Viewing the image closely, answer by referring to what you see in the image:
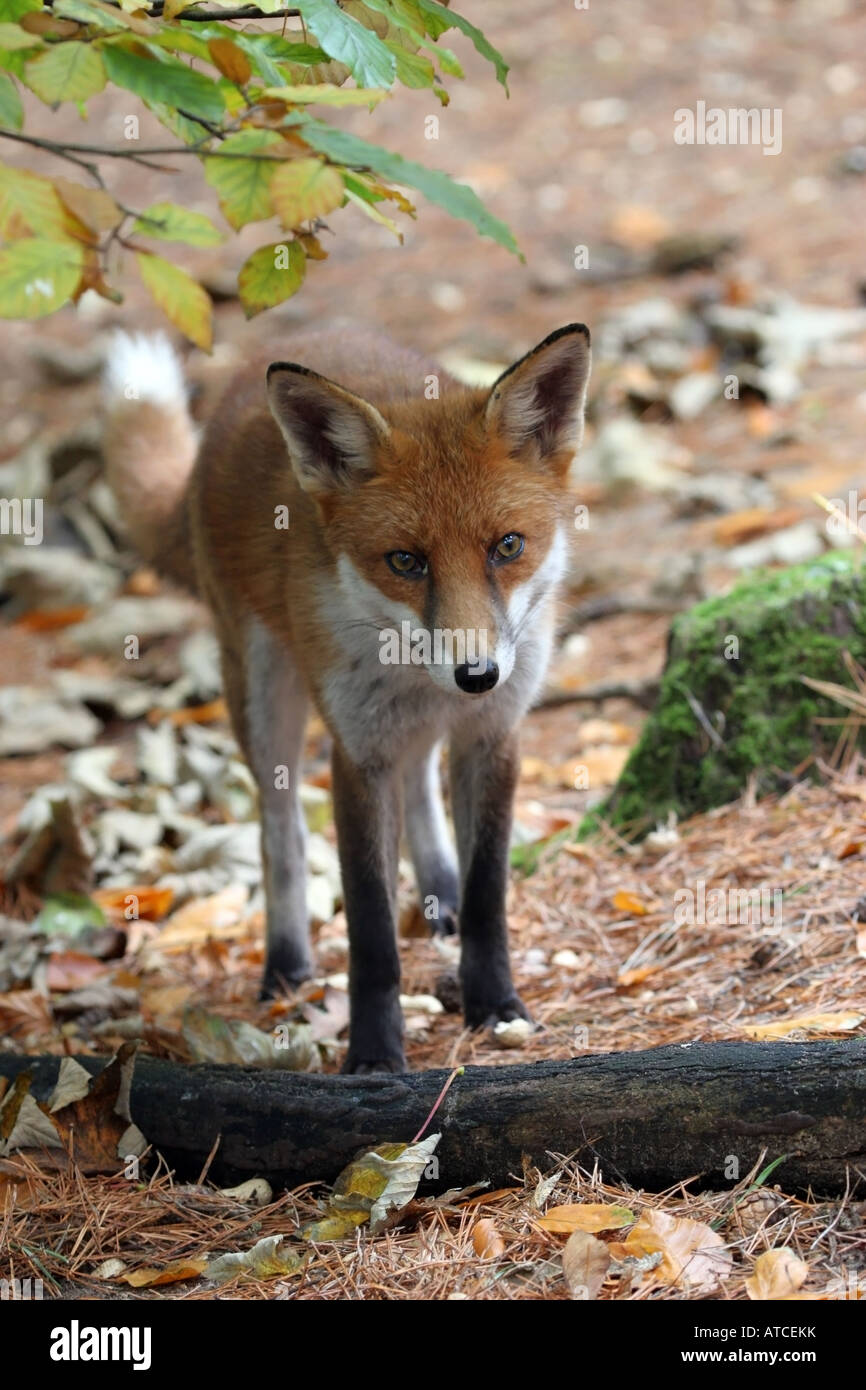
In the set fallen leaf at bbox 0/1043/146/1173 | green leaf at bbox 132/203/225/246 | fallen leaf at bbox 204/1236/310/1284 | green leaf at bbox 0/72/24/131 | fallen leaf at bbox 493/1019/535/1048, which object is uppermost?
green leaf at bbox 0/72/24/131

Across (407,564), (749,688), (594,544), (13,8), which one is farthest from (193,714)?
(13,8)

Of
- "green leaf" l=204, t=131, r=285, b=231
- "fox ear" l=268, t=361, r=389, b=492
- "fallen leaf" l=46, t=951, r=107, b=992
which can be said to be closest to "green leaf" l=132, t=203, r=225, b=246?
"green leaf" l=204, t=131, r=285, b=231

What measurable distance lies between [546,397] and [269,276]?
1047 millimetres

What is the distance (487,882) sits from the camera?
13.7ft

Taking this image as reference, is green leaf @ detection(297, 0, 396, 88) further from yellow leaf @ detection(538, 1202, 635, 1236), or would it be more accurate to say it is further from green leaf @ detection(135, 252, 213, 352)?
yellow leaf @ detection(538, 1202, 635, 1236)

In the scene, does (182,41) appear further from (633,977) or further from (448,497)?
(633,977)

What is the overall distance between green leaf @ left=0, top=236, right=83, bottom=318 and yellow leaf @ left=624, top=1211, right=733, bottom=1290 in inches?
85.9

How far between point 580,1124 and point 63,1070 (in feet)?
4.35

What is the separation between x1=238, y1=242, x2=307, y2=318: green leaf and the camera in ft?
9.78

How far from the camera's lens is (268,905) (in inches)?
A: 196

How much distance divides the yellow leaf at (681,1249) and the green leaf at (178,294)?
2.13m

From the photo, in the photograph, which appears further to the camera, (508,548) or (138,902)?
(138,902)
